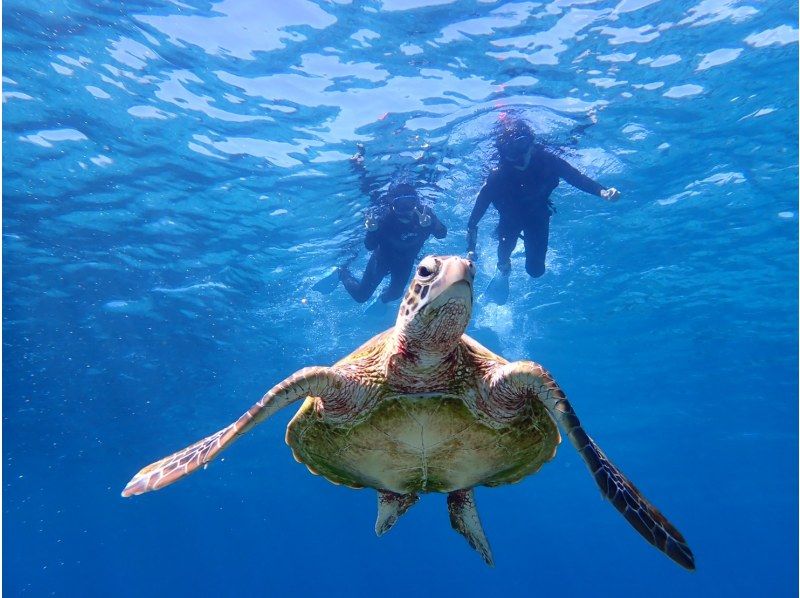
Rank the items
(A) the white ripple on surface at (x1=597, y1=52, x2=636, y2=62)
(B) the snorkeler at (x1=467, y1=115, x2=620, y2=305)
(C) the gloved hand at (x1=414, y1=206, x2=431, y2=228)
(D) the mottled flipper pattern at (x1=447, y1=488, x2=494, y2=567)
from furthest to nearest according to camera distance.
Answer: (C) the gloved hand at (x1=414, y1=206, x2=431, y2=228), (B) the snorkeler at (x1=467, y1=115, x2=620, y2=305), (A) the white ripple on surface at (x1=597, y1=52, x2=636, y2=62), (D) the mottled flipper pattern at (x1=447, y1=488, x2=494, y2=567)

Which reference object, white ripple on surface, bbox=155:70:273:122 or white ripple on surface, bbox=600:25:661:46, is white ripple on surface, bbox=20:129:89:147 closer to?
white ripple on surface, bbox=155:70:273:122

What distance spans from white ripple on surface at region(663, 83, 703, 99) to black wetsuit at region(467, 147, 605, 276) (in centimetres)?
264

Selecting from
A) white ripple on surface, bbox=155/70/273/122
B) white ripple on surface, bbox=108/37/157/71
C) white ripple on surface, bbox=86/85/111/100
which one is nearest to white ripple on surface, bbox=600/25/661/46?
white ripple on surface, bbox=155/70/273/122

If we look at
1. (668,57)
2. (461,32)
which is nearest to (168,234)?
(461,32)

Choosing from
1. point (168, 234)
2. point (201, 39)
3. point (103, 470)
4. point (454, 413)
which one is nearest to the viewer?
point (454, 413)

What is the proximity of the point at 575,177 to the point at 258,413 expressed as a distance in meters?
9.33

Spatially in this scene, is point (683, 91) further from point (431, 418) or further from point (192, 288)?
point (192, 288)

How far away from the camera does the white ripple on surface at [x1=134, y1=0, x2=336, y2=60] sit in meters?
7.86

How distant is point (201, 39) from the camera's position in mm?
8312

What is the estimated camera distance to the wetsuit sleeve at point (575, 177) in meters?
10.0

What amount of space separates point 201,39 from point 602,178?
1017cm

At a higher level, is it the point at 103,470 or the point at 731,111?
the point at 731,111

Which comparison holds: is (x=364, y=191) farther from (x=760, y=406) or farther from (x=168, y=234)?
(x=760, y=406)

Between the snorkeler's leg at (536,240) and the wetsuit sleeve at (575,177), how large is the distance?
117 centimetres
